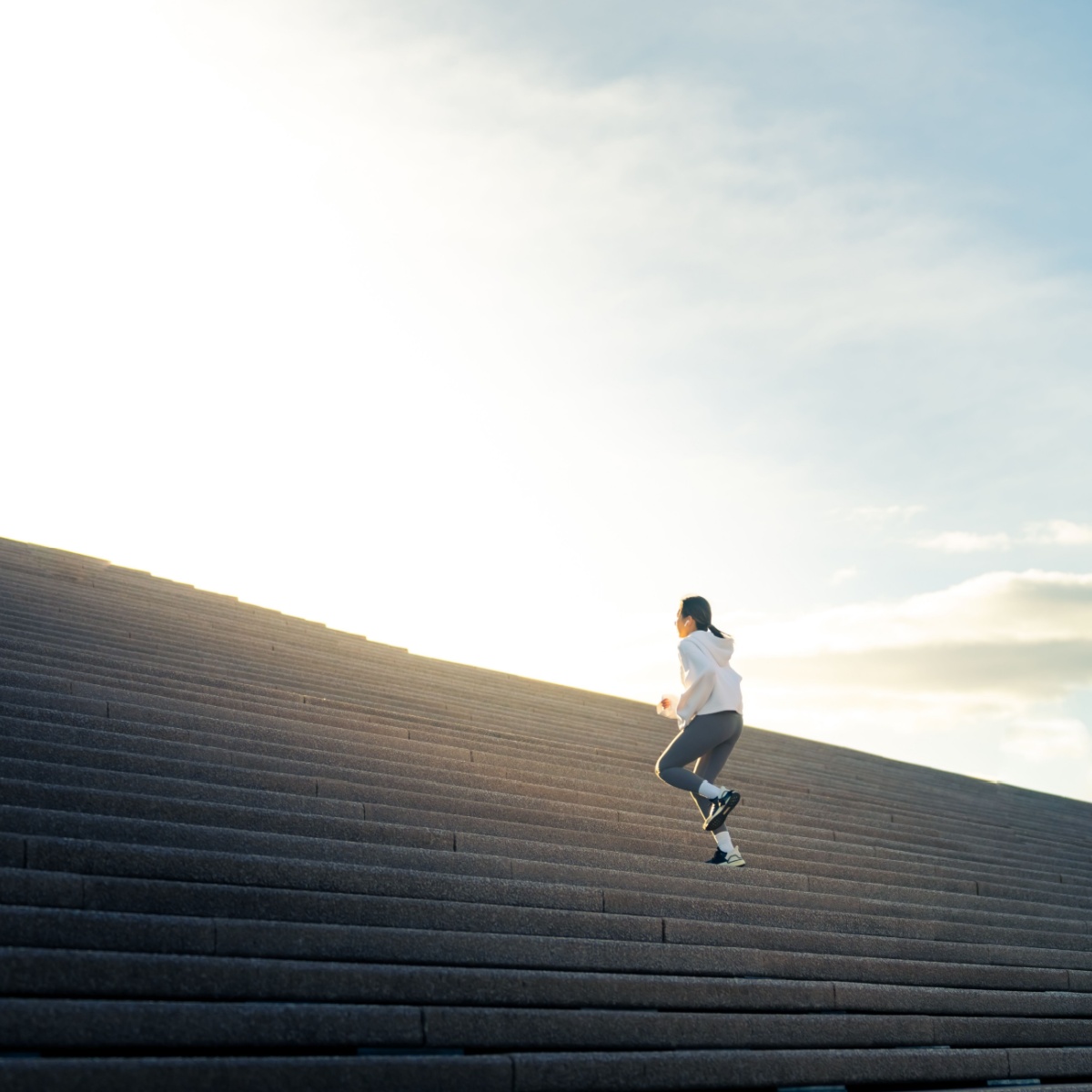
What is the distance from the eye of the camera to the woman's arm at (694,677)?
24.2 ft

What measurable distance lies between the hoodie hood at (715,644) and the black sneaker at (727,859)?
109cm

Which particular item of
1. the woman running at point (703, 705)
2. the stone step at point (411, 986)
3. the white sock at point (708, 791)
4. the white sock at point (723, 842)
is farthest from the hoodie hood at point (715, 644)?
the stone step at point (411, 986)

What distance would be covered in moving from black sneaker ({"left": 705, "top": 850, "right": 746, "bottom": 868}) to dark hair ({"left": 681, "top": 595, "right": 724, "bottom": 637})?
4.18 feet

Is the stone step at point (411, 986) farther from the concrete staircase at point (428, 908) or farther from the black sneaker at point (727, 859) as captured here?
the black sneaker at point (727, 859)

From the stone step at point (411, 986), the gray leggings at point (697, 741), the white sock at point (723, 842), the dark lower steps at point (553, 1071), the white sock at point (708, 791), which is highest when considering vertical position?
the gray leggings at point (697, 741)

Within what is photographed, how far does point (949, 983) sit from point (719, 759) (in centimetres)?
181

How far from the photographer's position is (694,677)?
738cm

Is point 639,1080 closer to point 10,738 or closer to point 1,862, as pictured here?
point 1,862

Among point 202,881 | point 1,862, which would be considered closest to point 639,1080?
point 202,881

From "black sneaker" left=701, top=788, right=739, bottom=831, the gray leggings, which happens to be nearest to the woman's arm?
the gray leggings

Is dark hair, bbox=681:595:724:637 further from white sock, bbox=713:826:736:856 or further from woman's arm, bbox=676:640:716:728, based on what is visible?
white sock, bbox=713:826:736:856

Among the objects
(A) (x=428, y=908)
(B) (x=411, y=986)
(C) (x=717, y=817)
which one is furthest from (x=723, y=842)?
(B) (x=411, y=986)

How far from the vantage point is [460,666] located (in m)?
12.9

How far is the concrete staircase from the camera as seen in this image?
3898 mm
